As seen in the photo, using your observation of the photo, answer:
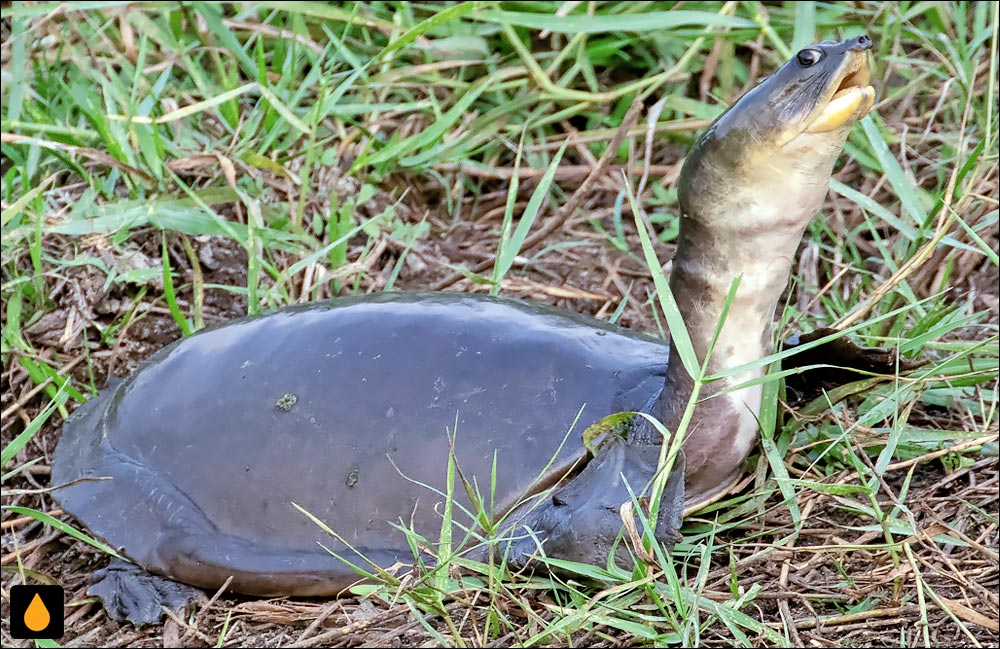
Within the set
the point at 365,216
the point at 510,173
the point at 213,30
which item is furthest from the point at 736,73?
the point at 213,30

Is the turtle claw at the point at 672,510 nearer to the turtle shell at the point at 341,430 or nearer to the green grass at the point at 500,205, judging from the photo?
the green grass at the point at 500,205

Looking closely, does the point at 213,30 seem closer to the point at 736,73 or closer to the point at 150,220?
the point at 150,220

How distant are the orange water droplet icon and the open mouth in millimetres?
1529

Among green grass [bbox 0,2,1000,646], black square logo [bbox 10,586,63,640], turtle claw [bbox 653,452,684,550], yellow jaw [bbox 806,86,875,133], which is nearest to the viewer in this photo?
yellow jaw [bbox 806,86,875,133]

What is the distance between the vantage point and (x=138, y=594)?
2.08 metres

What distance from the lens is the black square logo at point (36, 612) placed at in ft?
6.71

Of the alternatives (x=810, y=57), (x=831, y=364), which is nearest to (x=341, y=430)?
(x=831, y=364)

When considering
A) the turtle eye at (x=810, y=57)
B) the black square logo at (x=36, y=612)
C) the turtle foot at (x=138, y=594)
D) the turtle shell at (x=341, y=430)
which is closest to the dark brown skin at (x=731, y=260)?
the turtle eye at (x=810, y=57)

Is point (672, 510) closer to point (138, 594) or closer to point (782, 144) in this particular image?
point (782, 144)

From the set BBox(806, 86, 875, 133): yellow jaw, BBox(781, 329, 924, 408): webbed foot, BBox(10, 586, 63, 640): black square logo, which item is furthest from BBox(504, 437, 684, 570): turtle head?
BBox(10, 586, 63, 640): black square logo

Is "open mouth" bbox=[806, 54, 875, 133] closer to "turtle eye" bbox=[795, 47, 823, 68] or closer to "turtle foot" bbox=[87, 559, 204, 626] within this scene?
"turtle eye" bbox=[795, 47, 823, 68]

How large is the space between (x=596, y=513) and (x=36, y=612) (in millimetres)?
1034

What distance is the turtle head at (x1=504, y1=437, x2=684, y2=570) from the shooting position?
1772 mm

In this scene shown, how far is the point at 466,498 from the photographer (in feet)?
6.48
